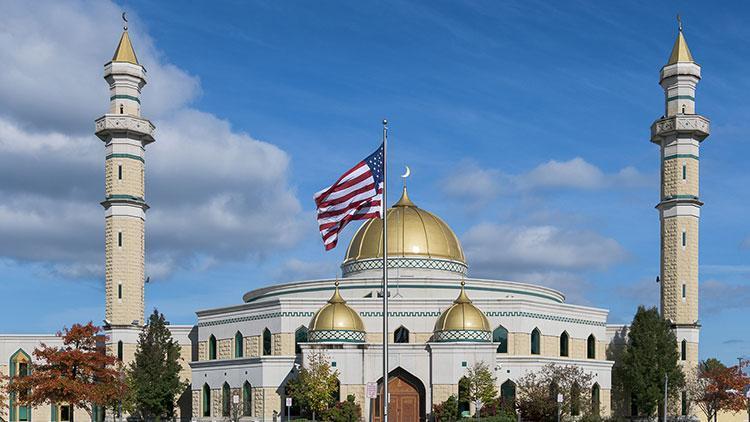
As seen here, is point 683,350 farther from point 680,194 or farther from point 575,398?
point 575,398

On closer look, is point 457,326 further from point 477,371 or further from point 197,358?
point 197,358

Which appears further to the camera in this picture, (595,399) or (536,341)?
(595,399)

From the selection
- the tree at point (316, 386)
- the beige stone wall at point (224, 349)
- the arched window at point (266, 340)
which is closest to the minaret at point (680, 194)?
the tree at point (316, 386)

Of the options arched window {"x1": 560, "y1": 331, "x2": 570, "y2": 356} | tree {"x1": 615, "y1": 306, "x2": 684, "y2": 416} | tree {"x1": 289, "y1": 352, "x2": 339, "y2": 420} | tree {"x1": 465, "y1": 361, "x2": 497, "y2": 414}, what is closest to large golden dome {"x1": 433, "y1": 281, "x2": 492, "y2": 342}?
tree {"x1": 465, "y1": 361, "x2": 497, "y2": 414}

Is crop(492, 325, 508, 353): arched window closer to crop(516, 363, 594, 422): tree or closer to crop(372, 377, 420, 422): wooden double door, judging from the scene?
crop(516, 363, 594, 422): tree

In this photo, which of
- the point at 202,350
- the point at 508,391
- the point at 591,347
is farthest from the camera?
the point at 202,350

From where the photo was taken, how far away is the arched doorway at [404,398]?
63.2m

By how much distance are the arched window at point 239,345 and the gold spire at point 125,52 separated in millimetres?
19149

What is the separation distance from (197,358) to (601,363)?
25.8 metres

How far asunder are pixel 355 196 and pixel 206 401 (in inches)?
1353

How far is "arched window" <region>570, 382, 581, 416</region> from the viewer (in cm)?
6247

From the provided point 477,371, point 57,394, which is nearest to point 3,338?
point 57,394

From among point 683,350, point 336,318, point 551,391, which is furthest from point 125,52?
point 683,350

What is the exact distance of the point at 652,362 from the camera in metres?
69.0
